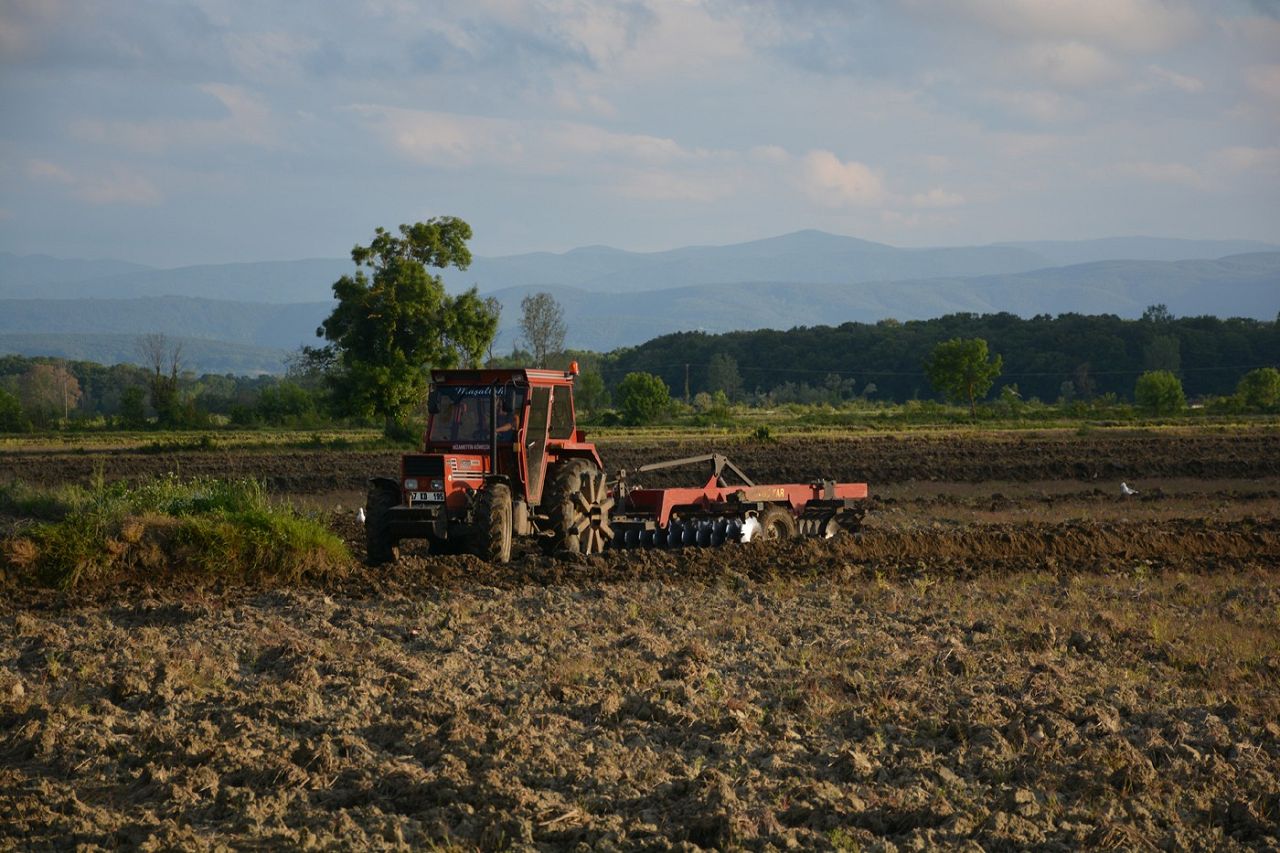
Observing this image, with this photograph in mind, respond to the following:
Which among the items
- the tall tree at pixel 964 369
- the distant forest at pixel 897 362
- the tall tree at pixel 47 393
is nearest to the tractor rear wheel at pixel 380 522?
the tall tree at pixel 47 393

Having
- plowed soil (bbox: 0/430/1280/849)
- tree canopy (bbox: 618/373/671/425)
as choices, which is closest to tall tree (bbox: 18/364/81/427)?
tree canopy (bbox: 618/373/671/425)

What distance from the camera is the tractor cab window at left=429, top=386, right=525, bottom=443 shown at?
15266 millimetres

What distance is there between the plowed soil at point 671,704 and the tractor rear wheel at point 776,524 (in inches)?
42.6

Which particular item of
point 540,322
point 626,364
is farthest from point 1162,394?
point 626,364

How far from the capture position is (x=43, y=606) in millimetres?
13023

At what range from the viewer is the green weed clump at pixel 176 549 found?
14375mm

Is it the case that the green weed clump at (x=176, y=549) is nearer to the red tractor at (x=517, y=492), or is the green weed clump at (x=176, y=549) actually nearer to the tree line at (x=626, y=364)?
the red tractor at (x=517, y=492)

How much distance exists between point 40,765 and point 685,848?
13.4 ft

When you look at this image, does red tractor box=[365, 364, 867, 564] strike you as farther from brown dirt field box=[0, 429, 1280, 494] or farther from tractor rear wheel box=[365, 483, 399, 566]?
brown dirt field box=[0, 429, 1280, 494]

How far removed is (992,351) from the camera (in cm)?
12838

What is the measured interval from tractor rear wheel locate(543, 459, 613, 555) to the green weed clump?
256cm

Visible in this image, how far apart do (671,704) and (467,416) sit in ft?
24.5

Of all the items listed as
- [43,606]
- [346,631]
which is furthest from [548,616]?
[43,606]

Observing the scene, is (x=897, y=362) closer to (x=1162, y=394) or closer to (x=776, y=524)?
(x=1162, y=394)
